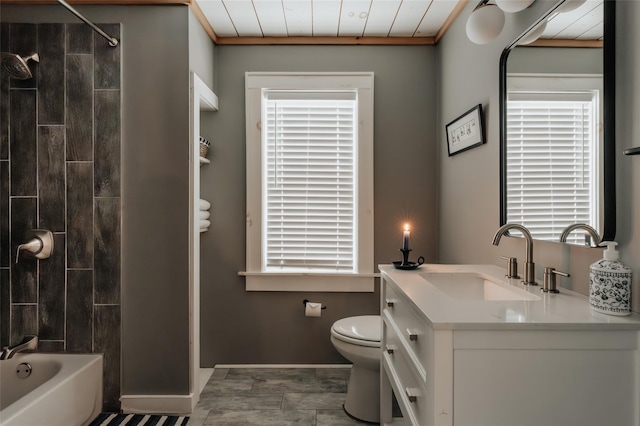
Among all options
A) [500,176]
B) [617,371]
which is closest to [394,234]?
[500,176]

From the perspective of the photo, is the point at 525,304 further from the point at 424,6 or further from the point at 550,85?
the point at 424,6

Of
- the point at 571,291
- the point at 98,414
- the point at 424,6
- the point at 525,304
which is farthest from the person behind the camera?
the point at 424,6

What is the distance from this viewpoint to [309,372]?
263 centimetres

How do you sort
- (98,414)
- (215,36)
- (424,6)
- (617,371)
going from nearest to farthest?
(617,371)
(98,414)
(424,6)
(215,36)

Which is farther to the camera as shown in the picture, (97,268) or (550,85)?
(97,268)

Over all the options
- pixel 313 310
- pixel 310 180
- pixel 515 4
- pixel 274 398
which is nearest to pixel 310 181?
pixel 310 180

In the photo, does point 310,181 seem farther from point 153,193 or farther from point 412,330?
point 412,330

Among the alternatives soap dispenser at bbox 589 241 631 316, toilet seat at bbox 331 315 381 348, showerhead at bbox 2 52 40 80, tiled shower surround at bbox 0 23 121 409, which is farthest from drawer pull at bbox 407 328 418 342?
showerhead at bbox 2 52 40 80

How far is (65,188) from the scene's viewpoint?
213cm

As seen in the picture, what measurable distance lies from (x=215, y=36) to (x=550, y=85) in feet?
6.96

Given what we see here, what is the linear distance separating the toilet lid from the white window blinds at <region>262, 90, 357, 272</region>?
528mm

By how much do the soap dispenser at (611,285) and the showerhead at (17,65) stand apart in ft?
8.73

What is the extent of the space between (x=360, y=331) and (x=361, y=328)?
0.05 metres

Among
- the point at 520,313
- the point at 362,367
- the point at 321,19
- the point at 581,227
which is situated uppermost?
the point at 321,19
